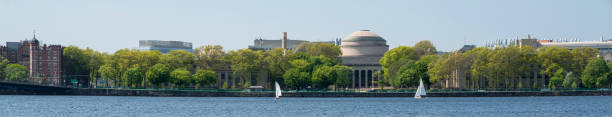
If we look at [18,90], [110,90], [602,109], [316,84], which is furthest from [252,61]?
[602,109]

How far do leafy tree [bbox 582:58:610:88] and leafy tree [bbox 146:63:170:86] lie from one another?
6073 centimetres

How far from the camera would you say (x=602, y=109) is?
4776 inches

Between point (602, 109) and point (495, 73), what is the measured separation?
160 feet

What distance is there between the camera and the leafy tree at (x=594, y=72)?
16538 cm

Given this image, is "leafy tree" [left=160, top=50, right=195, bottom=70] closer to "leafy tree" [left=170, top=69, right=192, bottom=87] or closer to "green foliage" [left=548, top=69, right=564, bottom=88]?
"leafy tree" [left=170, top=69, right=192, bottom=87]

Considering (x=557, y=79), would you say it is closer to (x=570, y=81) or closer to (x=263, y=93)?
(x=570, y=81)

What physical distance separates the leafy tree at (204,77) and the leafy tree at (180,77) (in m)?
1.19

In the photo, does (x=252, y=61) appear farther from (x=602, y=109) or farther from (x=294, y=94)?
(x=602, y=109)

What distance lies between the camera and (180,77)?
175750mm

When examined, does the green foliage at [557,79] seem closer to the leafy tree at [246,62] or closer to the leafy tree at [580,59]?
the leafy tree at [580,59]

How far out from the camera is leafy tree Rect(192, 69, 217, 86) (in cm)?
17738

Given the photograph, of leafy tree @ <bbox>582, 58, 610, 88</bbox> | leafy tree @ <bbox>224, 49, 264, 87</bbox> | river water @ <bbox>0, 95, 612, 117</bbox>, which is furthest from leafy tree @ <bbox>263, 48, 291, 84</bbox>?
leafy tree @ <bbox>582, 58, 610, 88</bbox>

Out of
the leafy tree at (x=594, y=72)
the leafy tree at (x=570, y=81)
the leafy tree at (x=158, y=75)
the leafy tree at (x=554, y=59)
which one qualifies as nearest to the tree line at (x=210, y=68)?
the leafy tree at (x=158, y=75)

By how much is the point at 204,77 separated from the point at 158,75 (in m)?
6.85
